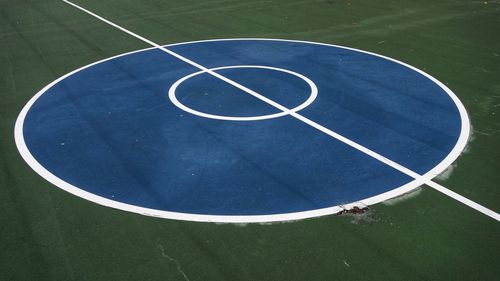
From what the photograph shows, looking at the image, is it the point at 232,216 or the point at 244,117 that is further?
the point at 244,117

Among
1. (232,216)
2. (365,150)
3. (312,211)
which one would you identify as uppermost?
(365,150)

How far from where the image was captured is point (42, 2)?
22.4 metres

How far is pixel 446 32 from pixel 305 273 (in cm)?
1284

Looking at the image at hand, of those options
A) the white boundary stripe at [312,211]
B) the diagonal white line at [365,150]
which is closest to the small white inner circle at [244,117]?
the diagonal white line at [365,150]

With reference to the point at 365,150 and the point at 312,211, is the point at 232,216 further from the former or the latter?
the point at 365,150

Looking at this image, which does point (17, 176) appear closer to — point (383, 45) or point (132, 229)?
point (132, 229)

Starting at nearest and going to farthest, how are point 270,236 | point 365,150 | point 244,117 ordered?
point 270,236
point 365,150
point 244,117

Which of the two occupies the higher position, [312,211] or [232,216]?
[312,211]

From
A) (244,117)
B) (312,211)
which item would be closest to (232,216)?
(312,211)

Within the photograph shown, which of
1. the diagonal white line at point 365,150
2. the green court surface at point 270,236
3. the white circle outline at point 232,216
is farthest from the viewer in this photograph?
the diagonal white line at point 365,150

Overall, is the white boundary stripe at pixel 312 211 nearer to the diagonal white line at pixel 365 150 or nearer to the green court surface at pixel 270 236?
the diagonal white line at pixel 365 150

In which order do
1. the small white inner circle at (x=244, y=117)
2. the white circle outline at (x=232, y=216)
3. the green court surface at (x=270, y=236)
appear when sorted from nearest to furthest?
the green court surface at (x=270, y=236), the white circle outline at (x=232, y=216), the small white inner circle at (x=244, y=117)

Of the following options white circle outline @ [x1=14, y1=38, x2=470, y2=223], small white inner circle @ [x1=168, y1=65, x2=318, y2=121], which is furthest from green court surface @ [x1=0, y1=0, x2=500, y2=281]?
small white inner circle @ [x1=168, y1=65, x2=318, y2=121]

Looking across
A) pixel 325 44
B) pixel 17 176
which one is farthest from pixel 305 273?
pixel 325 44
